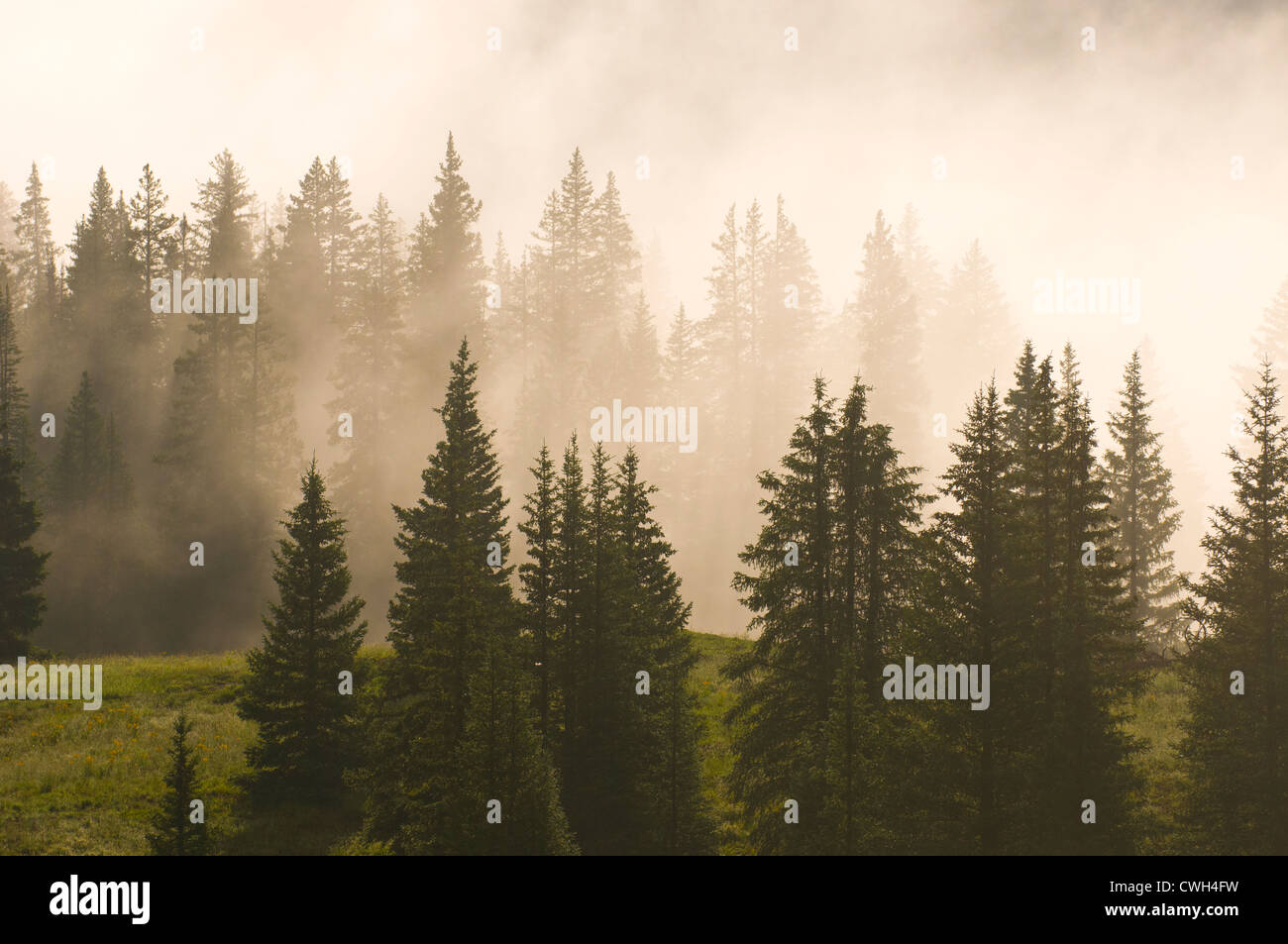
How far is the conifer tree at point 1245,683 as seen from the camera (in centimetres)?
1934

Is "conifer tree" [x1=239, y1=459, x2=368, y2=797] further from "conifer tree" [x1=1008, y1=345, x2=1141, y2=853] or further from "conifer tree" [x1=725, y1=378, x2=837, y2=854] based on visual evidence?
"conifer tree" [x1=1008, y1=345, x2=1141, y2=853]

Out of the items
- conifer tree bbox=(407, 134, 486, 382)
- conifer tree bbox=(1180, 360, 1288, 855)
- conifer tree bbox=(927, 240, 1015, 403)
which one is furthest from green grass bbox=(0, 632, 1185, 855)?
conifer tree bbox=(927, 240, 1015, 403)

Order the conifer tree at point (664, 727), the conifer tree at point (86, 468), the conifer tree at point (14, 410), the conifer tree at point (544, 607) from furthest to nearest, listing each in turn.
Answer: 1. the conifer tree at point (86, 468)
2. the conifer tree at point (14, 410)
3. the conifer tree at point (544, 607)
4. the conifer tree at point (664, 727)

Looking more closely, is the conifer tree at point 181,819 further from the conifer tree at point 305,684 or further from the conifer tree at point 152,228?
the conifer tree at point 152,228

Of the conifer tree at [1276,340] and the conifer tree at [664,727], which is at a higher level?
the conifer tree at [1276,340]

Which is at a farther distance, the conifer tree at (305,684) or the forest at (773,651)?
the conifer tree at (305,684)

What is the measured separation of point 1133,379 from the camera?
35.5 m

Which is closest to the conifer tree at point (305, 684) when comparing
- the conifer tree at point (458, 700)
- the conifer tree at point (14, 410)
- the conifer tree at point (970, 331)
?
the conifer tree at point (458, 700)

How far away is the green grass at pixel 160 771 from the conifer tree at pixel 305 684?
37.0 inches

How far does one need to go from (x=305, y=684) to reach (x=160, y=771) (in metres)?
5.13

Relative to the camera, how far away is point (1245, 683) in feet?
66.3

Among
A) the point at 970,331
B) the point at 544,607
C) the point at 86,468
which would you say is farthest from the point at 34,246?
the point at 970,331

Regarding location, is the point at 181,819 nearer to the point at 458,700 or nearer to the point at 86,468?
the point at 458,700

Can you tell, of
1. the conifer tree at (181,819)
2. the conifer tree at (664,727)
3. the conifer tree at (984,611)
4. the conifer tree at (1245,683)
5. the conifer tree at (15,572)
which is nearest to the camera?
the conifer tree at (181,819)
